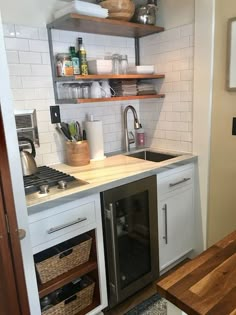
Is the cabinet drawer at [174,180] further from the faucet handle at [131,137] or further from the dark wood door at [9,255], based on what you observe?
the dark wood door at [9,255]

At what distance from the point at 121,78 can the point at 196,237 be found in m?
1.41

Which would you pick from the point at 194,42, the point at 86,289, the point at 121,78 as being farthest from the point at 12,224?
the point at 194,42

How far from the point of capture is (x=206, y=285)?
0.79 metres

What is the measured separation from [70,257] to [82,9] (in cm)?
147

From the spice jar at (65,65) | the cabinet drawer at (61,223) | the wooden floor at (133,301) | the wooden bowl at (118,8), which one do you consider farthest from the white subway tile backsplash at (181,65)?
the wooden floor at (133,301)

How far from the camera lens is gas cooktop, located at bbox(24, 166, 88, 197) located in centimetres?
141

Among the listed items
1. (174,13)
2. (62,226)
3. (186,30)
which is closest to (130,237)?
(62,226)

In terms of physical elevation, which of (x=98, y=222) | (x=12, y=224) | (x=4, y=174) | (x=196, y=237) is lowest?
(x=196, y=237)

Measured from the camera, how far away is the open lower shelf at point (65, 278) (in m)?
1.40

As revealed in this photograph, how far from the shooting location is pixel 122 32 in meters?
2.10

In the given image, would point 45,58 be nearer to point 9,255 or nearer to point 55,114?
point 55,114

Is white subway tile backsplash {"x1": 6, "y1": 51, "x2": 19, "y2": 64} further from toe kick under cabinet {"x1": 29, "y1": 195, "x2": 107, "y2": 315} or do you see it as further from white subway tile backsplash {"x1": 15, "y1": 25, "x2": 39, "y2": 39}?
toe kick under cabinet {"x1": 29, "y1": 195, "x2": 107, "y2": 315}

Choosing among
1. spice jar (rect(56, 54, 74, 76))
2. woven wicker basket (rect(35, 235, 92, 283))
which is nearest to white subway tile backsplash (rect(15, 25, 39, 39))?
spice jar (rect(56, 54, 74, 76))

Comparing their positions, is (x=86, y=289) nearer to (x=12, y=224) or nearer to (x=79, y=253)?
(x=79, y=253)
